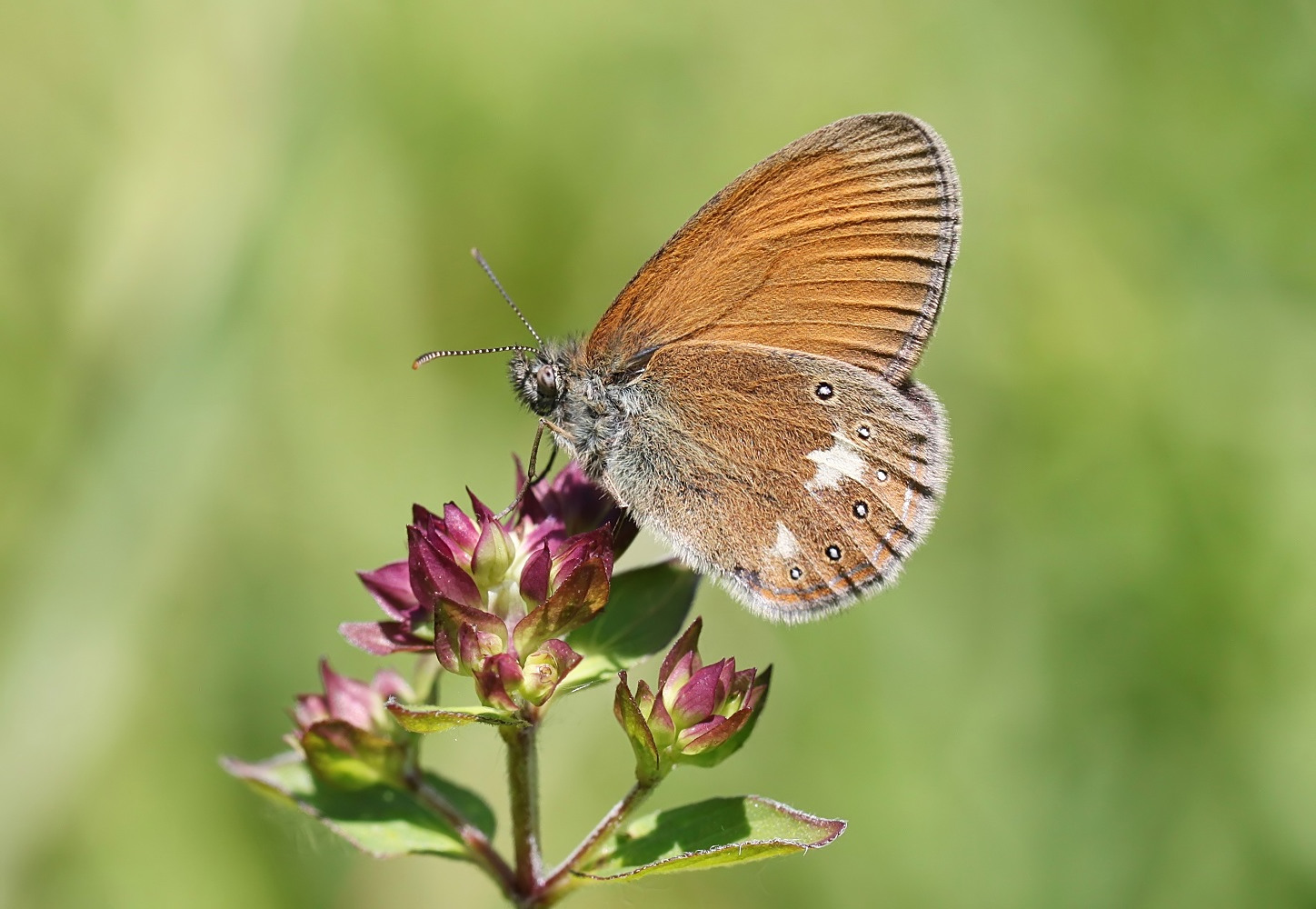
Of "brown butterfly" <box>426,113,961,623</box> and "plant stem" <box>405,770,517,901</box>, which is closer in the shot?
"plant stem" <box>405,770,517,901</box>

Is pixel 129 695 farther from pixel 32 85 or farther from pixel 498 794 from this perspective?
pixel 32 85

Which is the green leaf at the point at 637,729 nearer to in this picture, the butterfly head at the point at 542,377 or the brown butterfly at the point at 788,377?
the brown butterfly at the point at 788,377

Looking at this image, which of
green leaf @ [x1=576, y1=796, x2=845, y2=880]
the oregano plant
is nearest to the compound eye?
the oregano plant

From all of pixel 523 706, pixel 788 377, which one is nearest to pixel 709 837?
pixel 523 706

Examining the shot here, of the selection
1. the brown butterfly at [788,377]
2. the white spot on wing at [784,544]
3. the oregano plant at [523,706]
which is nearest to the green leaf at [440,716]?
the oregano plant at [523,706]

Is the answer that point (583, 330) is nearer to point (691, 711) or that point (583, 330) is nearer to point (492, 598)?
point (492, 598)

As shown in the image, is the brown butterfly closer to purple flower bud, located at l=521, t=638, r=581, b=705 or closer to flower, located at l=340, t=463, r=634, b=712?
flower, located at l=340, t=463, r=634, b=712
